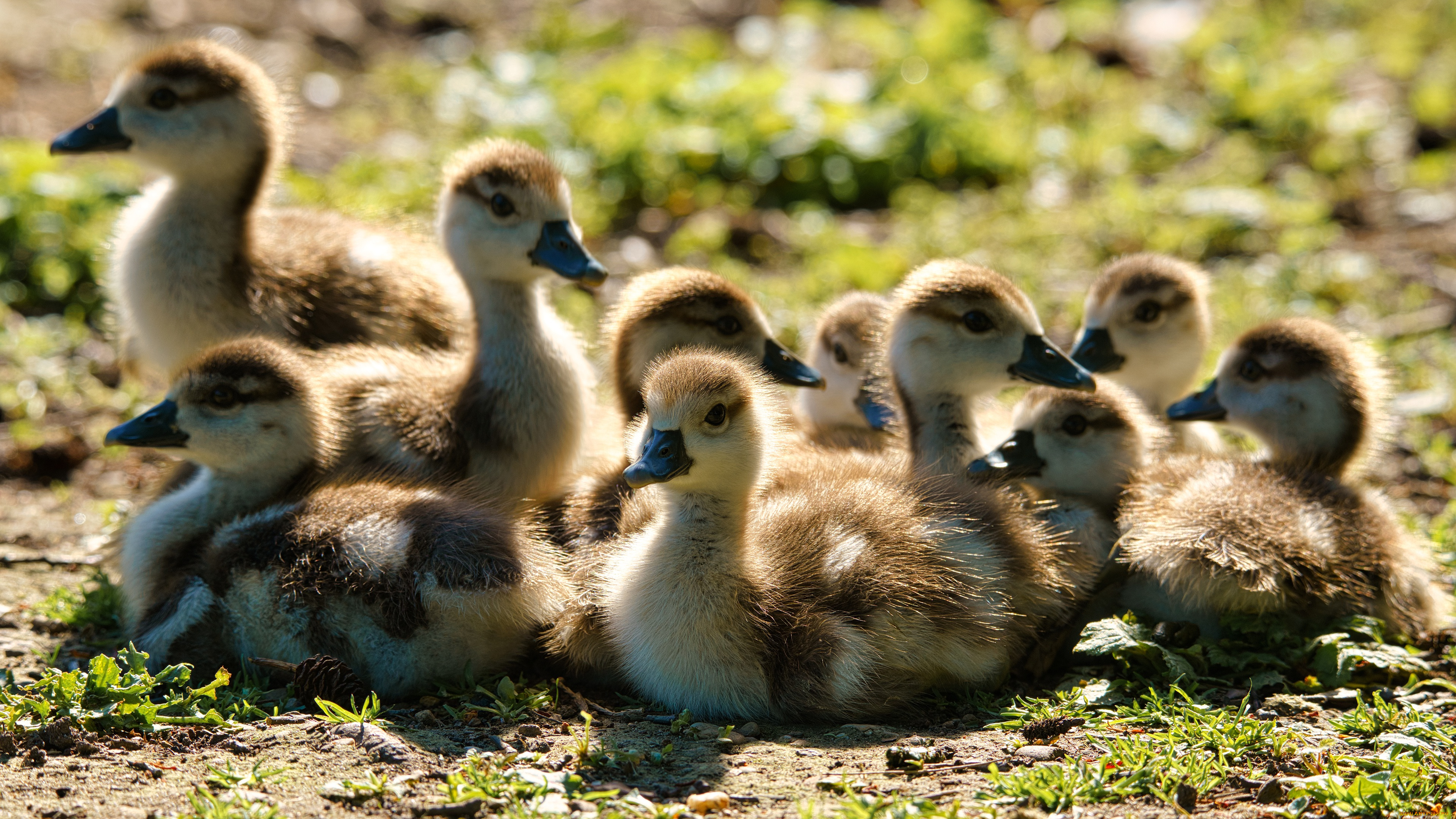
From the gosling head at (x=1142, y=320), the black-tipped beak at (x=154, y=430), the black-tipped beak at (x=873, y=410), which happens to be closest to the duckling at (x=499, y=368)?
the black-tipped beak at (x=154, y=430)

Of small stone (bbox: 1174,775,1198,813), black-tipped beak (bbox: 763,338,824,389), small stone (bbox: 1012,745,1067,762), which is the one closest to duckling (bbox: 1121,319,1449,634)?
small stone (bbox: 1012,745,1067,762)

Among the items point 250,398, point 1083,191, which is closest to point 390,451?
point 250,398

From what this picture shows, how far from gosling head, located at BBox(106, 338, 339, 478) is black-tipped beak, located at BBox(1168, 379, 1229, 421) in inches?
137

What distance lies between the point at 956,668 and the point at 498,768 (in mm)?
1543

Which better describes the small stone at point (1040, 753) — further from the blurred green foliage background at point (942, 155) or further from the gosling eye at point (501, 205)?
the blurred green foliage background at point (942, 155)

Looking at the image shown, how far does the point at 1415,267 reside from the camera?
28.8ft

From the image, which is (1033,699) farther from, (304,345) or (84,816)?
(304,345)

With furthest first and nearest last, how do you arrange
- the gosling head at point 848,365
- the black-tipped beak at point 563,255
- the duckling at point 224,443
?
the gosling head at point 848,365, the black-tipped beak at point 563,255, the duckling at point 224,443

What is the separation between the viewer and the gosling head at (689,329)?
536 cm

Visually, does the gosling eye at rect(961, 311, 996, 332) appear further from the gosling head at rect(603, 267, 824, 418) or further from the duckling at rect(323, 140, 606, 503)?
the duckling at rect(323, 140, 606, 503)

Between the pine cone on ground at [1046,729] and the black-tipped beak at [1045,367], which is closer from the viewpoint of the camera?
the pine cone on ground at [1046,729]

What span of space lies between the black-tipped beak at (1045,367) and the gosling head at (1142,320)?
83 cm

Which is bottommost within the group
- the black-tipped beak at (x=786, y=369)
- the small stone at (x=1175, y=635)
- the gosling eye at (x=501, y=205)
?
the small stone at (x=1175, y=635)

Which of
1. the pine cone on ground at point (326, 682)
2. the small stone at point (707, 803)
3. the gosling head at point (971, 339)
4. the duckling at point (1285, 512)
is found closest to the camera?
the small stone at point (707, 803)
